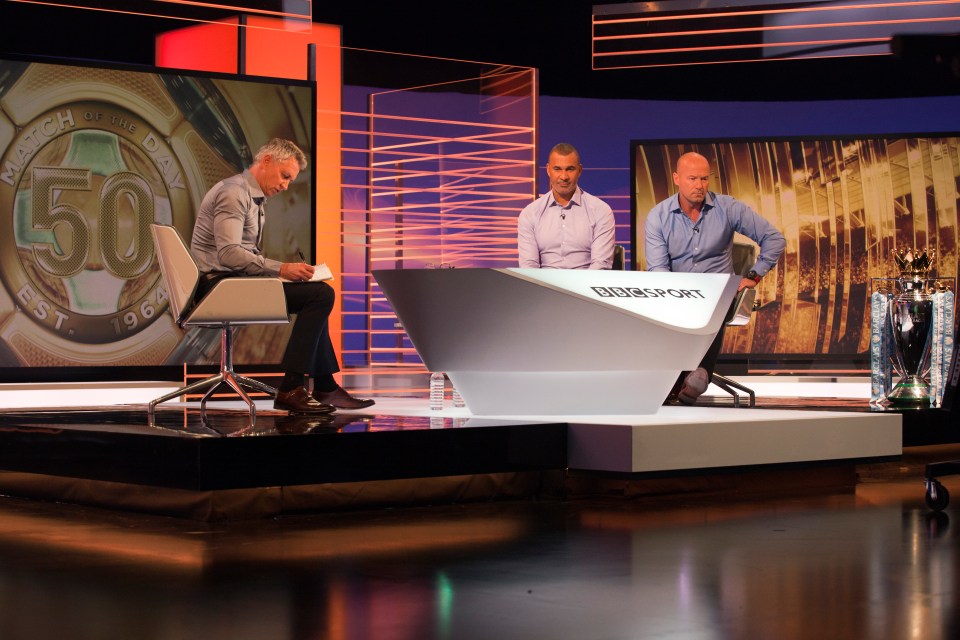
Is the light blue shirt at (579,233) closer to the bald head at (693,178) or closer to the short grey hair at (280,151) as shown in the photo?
the bald head at (693,178)

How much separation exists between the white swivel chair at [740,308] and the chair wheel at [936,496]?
219 cm

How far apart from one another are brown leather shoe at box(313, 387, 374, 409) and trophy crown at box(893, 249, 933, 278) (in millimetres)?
2767

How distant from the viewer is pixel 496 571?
323 centimetres

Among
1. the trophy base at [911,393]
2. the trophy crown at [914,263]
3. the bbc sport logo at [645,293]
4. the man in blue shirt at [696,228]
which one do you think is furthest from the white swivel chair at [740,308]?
the bbc sport logo at [645,293]

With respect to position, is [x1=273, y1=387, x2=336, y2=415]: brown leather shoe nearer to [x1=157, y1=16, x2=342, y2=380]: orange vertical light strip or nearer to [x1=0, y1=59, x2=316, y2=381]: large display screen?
[x1=157, y1=16, x2=342, y2=380]: orange vertical light strip

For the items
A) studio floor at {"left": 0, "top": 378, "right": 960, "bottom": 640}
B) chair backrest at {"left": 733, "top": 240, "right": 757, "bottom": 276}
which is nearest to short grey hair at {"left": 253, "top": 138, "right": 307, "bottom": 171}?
studio floor at {"left": 0, "top": 378, "right": 960, "bottom": 640}

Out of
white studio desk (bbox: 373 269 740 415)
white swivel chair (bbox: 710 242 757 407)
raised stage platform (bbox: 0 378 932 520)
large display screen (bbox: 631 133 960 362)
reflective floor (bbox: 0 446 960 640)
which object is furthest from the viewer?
large display screen (bbox: 631 133 960 362)

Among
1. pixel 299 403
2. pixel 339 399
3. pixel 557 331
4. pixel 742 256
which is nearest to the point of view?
pixel 557 331

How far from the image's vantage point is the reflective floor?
102 inches

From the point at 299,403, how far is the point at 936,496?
2365mm

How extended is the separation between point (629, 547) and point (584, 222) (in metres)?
2.74

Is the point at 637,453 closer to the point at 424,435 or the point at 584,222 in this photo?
the point at 424,435

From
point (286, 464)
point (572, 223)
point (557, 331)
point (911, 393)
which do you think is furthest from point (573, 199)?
point (286, 464)

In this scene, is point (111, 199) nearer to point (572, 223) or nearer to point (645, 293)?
point (572, 223)
